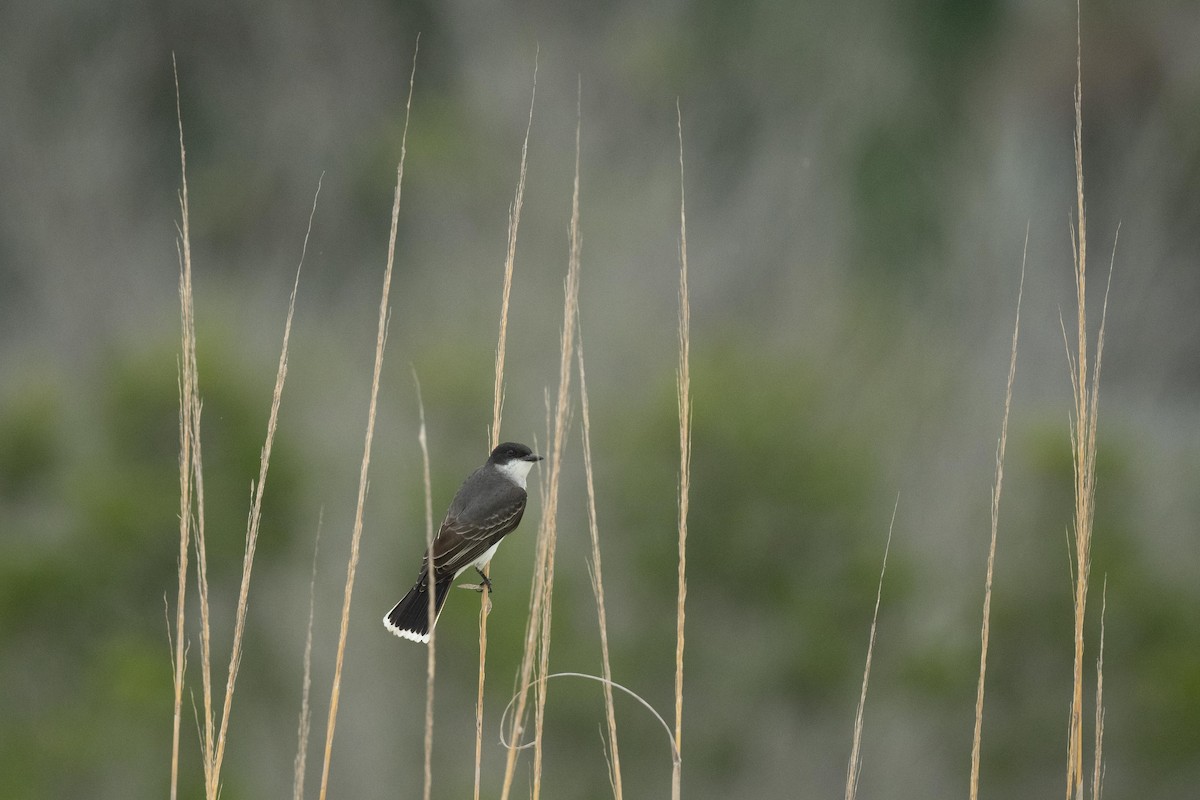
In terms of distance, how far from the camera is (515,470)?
321cm

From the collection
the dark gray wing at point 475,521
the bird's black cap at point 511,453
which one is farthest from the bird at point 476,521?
the bird's black cap at point 511,453

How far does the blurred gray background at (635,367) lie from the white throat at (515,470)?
8586 mm

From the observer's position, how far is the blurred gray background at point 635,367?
12508 millimetres

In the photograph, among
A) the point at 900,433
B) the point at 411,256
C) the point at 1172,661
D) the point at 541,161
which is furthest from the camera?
the point at 411,256

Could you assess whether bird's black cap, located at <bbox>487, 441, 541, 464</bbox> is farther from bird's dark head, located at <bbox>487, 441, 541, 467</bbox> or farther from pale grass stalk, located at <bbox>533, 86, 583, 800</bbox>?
pale grass stalk, located at <bbox>533, 86, 583, 800</bbox>

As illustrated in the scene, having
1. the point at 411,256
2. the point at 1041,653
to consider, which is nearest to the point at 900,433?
the point at 1041,653

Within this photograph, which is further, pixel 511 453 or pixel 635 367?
pixel 635 367

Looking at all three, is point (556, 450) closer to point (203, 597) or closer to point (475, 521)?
point (203, 597)

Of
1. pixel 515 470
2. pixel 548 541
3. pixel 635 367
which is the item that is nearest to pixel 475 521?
pixel 515 470

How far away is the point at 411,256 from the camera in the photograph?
629 inches

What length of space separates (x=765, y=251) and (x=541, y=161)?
8.25 feet

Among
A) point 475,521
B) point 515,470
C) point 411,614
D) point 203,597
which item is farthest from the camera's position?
point 515,470

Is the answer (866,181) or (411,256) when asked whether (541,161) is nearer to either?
(411,256)

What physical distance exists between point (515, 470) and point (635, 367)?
1072 centimetres
